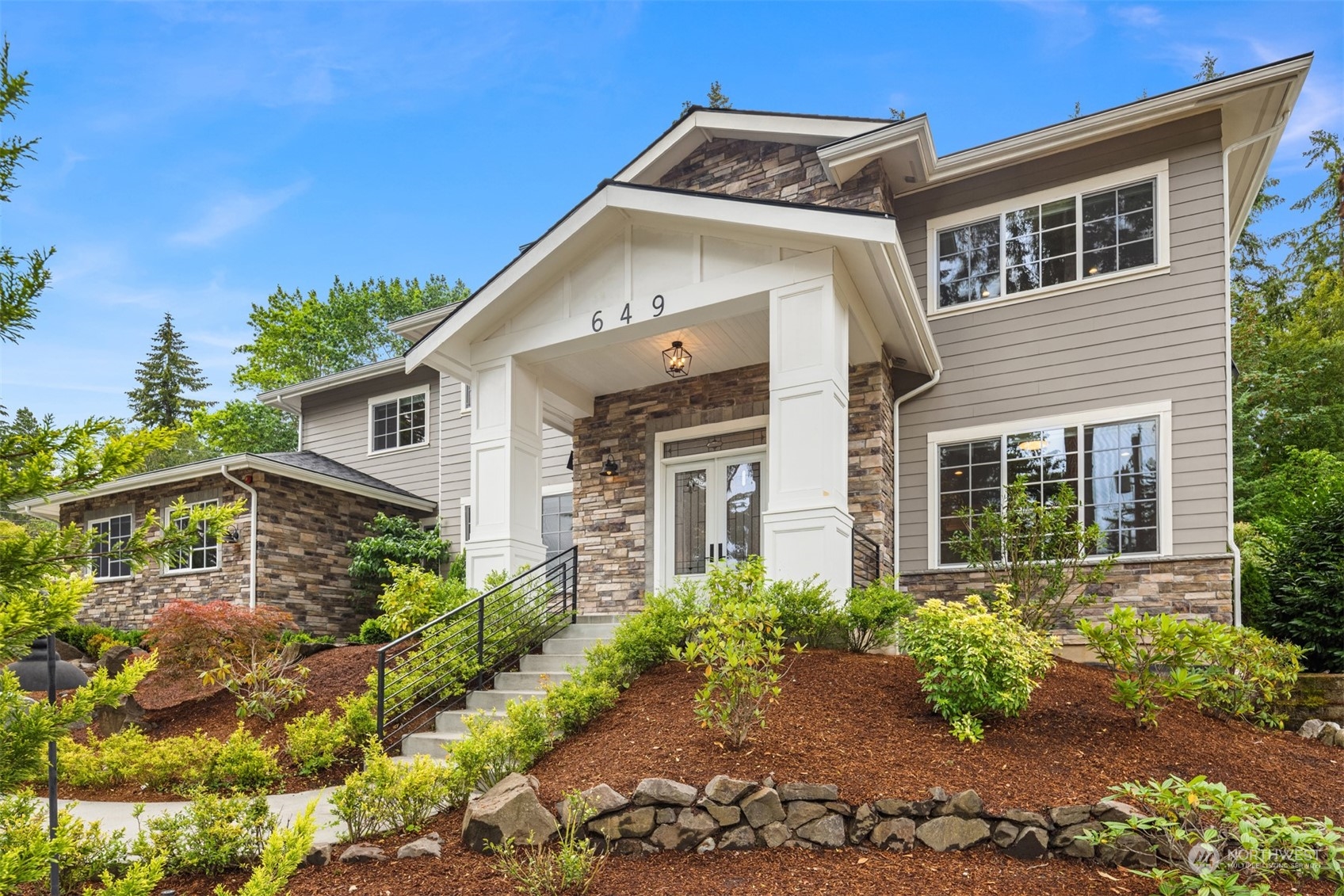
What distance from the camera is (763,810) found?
429cm

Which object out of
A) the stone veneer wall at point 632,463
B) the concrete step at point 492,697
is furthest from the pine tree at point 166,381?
the concrete step at point 492,697

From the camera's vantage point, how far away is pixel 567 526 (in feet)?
42.8

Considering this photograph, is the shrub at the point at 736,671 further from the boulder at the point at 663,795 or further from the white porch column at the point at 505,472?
the white porch column at the point at 505,472

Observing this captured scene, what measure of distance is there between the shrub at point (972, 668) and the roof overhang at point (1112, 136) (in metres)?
5.69

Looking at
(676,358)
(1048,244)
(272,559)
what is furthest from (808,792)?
(272,559)

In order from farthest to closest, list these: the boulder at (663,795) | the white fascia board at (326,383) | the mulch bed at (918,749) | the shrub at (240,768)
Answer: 1. the white fascia board at (326,383)
2. the shrub at (240,768)
3. the mulch bed at (918,749)
4. the boulder at (663,795)

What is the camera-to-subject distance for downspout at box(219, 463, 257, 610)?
41.2 feet

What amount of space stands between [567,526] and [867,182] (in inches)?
268

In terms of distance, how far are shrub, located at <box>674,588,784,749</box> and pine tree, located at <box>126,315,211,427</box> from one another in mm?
32179

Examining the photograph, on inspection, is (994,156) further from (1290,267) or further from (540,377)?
(1290,267)

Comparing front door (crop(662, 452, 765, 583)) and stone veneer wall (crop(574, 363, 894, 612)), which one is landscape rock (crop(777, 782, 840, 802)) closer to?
stone veneer wall (crop(574, 363, 894, 612))

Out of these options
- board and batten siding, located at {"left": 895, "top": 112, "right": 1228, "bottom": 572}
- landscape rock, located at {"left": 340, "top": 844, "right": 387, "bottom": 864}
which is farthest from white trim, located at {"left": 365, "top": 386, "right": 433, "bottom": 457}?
landscape rock, located at {"left": 340, "top": 844, "right": 387, "bottom": 864}

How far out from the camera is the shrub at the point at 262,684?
25.6 ft

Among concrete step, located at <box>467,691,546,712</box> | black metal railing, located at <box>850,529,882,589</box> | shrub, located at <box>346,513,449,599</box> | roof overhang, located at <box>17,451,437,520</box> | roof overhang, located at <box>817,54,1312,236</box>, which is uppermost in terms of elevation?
roof overhang, located at <box>817,54,1312,236</box>
